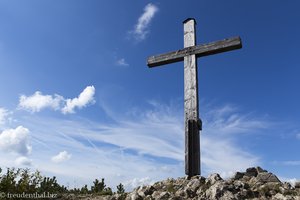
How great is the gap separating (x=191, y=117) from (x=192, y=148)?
937mm

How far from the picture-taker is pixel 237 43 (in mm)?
10695

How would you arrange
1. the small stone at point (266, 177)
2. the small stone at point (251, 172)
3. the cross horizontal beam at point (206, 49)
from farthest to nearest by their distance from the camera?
the cross horizontal beam at point (206, 49), the small stone at point (251, 172), the small stone at point (266, 177)

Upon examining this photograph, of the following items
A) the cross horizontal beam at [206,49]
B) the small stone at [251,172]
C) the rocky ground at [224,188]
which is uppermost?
the cross horizontal beam at [206,49]

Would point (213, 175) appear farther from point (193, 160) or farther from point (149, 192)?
point (149, 192)

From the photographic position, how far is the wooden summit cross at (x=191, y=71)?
32.7 ft

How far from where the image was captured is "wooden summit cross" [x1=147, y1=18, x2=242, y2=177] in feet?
32.7

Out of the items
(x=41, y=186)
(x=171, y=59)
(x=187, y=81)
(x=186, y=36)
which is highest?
(x=186, y=36)

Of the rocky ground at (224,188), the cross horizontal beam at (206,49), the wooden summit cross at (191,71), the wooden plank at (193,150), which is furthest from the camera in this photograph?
the cross horizontal beam at (206,49)

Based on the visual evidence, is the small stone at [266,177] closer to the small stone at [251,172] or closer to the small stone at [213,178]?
the small stone at [251,172]

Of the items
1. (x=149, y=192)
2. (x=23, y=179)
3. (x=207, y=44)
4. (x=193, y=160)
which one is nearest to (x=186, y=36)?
(x=207, y=44)

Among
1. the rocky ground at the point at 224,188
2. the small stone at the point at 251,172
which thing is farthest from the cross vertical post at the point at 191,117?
the small stone at the point at 251,172

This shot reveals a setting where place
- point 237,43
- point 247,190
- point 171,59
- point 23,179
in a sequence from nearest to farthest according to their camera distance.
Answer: point 247,190 < point 237,43 < point 171,59 < point 23,179

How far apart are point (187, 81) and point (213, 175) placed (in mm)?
3164

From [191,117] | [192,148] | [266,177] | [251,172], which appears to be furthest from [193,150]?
[266,177]
